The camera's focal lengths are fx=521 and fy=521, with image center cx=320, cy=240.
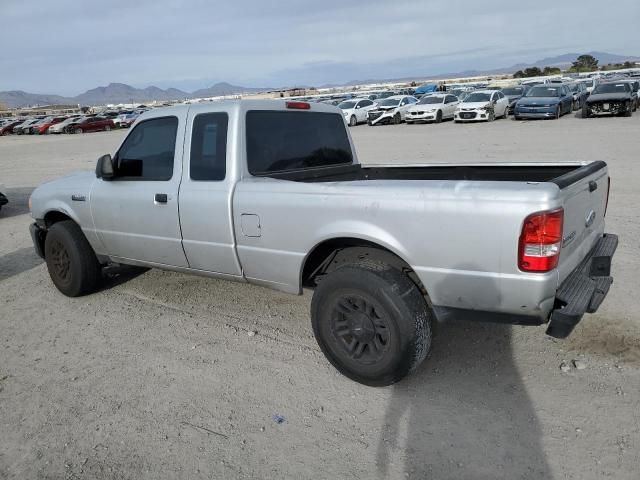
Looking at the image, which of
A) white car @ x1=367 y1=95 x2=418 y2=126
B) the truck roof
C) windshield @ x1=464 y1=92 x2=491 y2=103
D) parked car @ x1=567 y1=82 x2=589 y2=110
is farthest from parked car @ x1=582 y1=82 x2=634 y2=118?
the truck roof

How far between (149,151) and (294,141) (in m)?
1.30

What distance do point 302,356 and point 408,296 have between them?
1169 millimetres

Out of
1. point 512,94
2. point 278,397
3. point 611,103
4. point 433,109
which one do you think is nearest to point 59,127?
point 433,109

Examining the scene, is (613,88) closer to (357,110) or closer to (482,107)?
(482,107)

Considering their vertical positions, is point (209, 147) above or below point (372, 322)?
above

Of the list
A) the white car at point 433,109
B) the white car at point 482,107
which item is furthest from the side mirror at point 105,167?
the white car at point 433,109

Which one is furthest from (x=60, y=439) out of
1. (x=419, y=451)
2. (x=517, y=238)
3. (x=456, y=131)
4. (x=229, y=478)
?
(x=456, y=131)

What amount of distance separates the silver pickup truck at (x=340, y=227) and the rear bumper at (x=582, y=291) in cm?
1

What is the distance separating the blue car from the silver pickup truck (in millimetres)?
21488

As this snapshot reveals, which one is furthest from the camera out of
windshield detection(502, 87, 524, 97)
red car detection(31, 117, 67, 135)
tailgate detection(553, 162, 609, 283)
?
red car detection(31, 117, 67, 135)

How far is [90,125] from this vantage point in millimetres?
42812

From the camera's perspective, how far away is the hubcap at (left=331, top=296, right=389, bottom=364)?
337cm

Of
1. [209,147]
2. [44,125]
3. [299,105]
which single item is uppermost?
[299,105]

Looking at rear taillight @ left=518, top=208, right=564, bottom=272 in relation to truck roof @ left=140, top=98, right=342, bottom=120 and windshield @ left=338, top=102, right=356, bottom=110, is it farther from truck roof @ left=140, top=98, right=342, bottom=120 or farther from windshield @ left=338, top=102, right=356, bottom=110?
windshield @ left=338, top=102, right=356, bottom=110
